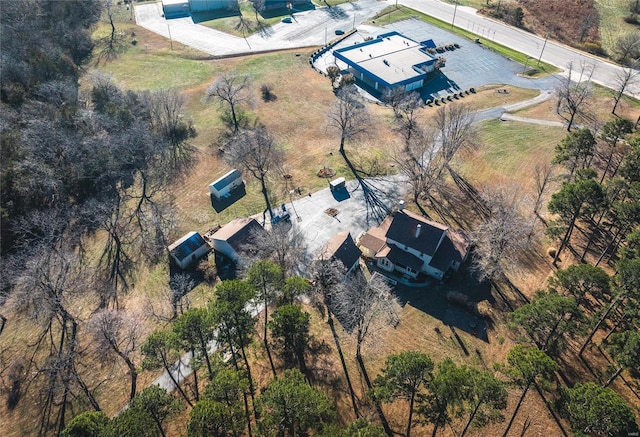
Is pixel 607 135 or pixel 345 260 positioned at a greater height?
pixel 607 135

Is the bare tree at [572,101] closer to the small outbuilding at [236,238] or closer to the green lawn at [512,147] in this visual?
the green lawn at [512,147]

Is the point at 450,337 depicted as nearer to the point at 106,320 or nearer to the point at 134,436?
the point at 134,436

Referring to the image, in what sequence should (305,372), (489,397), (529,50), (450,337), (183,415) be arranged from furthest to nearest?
(529,50), (450,337), (305,372), (183,415), (489,397)

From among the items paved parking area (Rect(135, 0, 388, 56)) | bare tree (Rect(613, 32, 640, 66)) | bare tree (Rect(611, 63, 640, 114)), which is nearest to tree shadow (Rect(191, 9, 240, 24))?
paved parking area (Rect(135, 0, 388, 56))

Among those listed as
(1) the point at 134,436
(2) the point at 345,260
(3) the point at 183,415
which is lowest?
(3) the point at 183,415

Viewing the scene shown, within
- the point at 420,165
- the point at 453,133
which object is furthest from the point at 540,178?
the point at 420,165

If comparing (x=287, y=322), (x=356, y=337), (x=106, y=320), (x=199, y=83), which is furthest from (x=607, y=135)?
(x=199, y=83)
